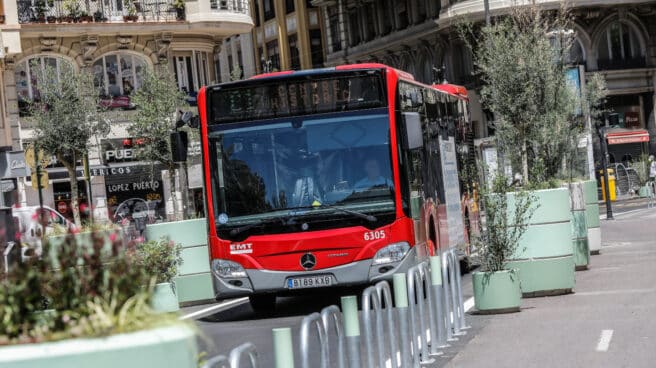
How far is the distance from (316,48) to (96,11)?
31716 mm

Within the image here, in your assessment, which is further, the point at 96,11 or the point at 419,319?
the point at 96,11

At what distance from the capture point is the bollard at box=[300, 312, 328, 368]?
23.4ft

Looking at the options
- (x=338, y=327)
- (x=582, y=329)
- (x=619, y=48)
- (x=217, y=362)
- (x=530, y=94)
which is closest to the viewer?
(x=217, y=362)

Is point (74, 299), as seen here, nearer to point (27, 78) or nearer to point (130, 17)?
point (27, 78)

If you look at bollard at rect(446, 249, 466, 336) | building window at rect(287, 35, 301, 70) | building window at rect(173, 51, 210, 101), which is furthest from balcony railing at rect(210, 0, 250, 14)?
bollard at rect(446, 249, 466, 336)

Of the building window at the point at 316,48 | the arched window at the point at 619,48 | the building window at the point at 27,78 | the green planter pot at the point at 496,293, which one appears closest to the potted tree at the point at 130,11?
the building window at the point at 27,78

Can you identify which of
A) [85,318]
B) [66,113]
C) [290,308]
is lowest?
[290,308]

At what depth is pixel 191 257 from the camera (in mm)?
20359

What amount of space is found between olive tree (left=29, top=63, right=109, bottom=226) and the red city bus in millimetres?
27983

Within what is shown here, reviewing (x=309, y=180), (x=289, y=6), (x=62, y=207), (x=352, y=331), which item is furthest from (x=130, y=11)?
(x=352, y=331)

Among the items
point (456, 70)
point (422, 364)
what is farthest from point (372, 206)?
point (456, 70)

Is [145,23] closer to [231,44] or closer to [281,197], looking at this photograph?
[281,197]

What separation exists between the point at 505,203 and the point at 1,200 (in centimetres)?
2977

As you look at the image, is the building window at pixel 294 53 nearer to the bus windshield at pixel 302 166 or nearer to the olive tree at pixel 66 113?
the olive tree at pixel 66 113
